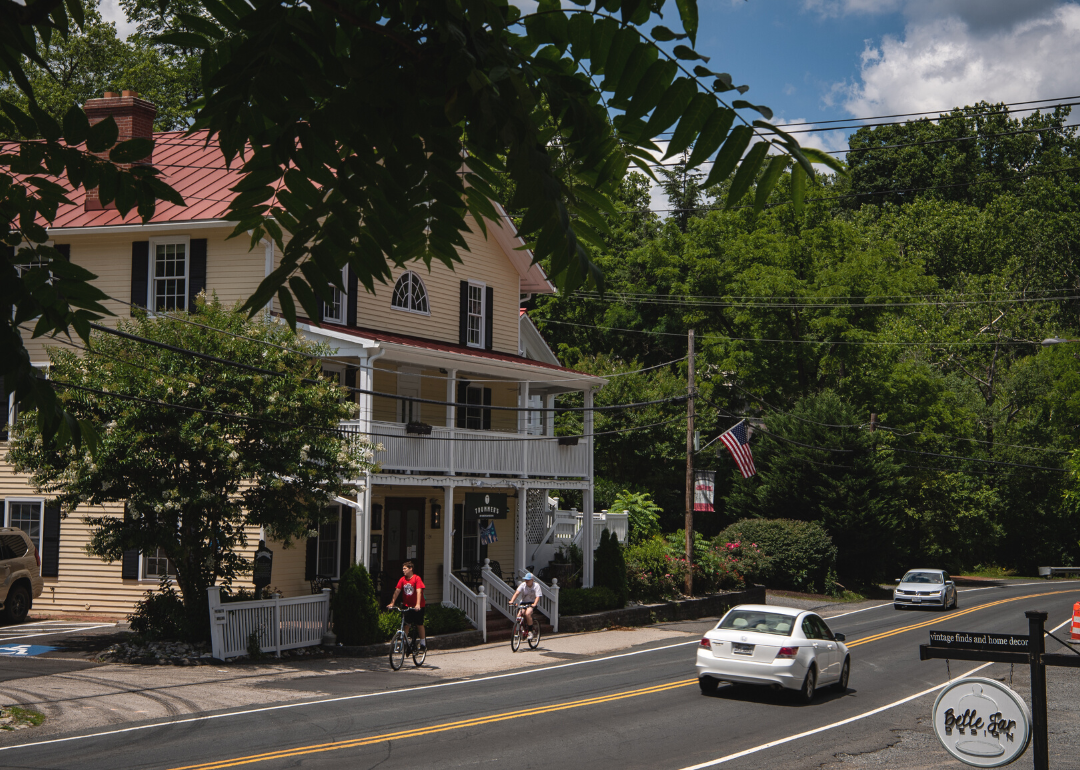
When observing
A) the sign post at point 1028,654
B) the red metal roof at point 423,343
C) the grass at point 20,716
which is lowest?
the grass at point 20,716

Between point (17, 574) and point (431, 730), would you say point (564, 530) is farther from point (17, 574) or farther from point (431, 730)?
point (431, 730)

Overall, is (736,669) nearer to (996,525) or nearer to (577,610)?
(577,610)

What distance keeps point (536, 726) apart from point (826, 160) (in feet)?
44.7

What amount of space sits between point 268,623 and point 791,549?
85.9ft

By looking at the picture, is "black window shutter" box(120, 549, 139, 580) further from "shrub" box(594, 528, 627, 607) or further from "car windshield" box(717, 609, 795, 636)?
"car windshield" box(717, 609, 795, 636)

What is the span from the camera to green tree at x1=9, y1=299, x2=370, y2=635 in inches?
770

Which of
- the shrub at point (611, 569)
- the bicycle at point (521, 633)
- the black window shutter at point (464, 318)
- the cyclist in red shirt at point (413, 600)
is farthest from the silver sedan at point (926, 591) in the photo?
the cyclist in red shirt at point (413, 600)

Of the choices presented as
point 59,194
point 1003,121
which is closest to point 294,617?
point 59,194

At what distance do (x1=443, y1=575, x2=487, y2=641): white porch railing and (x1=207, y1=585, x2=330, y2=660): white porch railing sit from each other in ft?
13.6

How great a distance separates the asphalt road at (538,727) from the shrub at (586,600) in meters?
5.91

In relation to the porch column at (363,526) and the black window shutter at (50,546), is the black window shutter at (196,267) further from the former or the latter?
the black window shutter at (50,546)

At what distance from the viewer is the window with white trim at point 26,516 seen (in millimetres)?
27016

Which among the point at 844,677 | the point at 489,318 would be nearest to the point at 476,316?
the point at 489,318

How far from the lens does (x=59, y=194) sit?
3412mm
